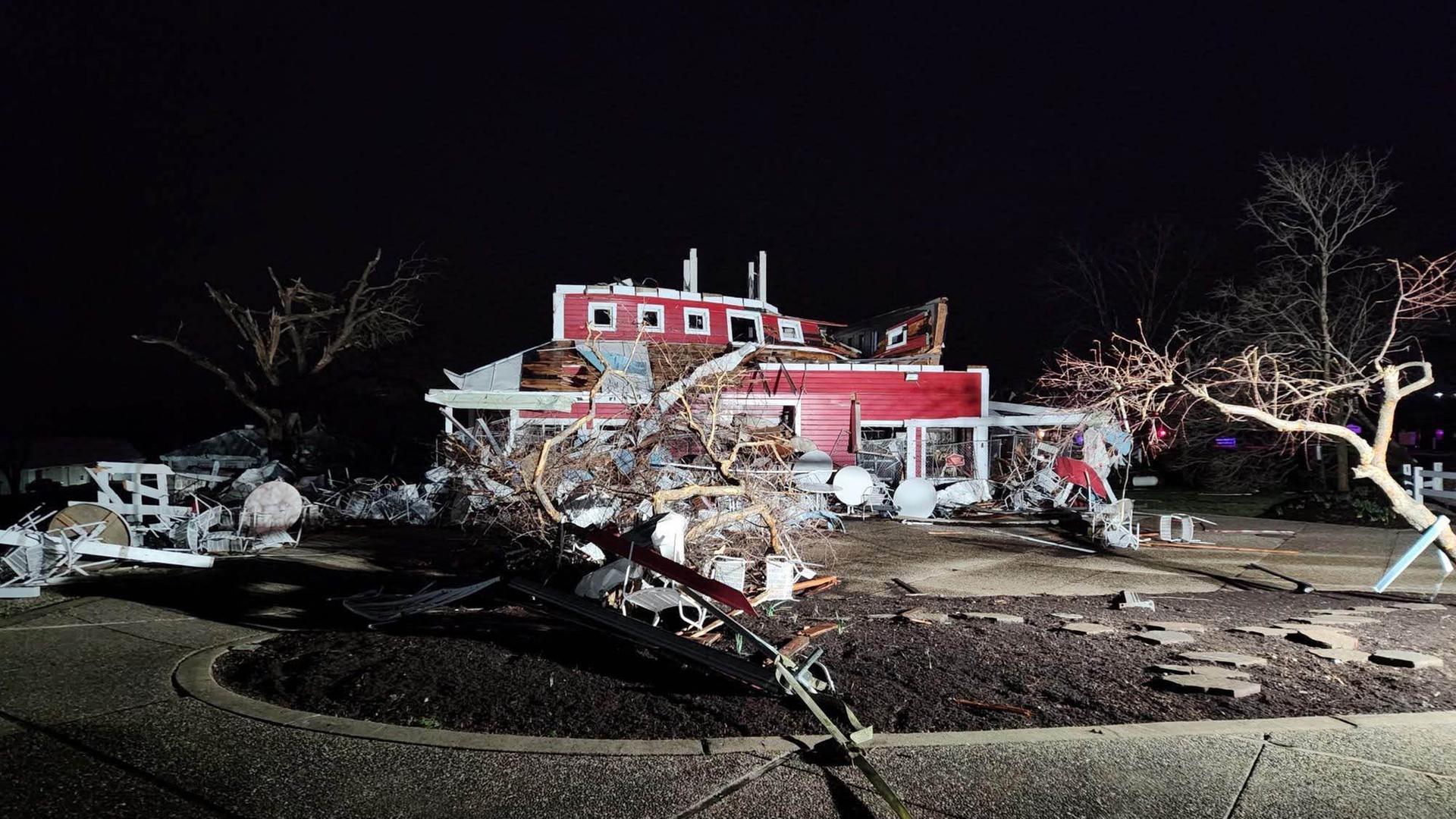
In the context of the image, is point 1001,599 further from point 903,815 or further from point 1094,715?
point 903,815

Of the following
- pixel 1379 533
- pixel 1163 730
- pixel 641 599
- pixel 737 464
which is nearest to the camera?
pixel 1163 730

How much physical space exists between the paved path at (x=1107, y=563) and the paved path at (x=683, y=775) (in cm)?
411

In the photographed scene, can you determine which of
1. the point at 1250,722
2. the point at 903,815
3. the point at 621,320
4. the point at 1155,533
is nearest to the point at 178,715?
the point at 903,815

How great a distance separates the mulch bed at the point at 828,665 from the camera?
410cm

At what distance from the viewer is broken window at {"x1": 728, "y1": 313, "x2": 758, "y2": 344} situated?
21.2 meters

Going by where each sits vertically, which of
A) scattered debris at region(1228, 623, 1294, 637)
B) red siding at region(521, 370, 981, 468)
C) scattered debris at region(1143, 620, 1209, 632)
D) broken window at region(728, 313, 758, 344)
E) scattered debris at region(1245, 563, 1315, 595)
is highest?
broken window at region(728, 313, 758, 344)

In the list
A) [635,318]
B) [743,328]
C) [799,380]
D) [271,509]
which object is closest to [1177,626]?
[271,509]

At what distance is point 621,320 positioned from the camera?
20.2 meters

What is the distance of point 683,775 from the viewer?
3.36 metres

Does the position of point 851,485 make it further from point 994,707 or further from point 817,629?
point 994,707

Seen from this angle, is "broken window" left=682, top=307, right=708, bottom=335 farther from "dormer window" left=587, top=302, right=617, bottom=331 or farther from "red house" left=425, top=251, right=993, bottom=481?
"dormer window" left=587, top=302, right=617, bottom=331

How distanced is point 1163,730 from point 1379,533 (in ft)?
39.2

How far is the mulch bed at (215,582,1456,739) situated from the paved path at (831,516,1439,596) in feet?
6.01

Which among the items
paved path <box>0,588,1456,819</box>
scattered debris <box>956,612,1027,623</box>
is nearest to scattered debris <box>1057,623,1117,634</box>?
scattered debris <box>956,612,1027,623</box>
